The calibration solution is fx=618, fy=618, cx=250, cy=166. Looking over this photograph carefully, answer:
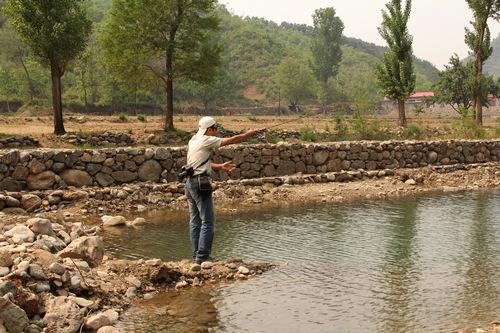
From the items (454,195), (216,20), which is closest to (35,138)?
(216,20)

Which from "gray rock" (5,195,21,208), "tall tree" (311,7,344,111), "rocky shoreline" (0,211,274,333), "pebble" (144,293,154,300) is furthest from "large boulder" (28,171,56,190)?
"tall tree" (311,7,344,111)

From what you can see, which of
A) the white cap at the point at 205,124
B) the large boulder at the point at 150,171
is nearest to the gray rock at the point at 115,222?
the large boulder at the point at 150,171

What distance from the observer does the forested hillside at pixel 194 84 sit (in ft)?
194

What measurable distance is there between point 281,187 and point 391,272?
7811mm

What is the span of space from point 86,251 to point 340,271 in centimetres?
354

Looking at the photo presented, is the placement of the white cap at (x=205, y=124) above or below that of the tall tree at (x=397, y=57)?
below

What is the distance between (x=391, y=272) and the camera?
8.79m

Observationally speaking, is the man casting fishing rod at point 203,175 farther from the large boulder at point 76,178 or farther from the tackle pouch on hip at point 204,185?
the large boulder at point 76,178

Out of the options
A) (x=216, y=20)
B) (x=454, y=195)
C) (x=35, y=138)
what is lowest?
(x=454, y=195)

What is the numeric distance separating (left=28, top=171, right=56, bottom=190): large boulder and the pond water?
8.56 feet

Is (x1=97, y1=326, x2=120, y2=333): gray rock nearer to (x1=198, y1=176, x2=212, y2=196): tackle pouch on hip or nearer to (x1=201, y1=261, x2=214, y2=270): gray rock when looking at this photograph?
(x1=201, y1=261, x2=214, y2=270): gray rock

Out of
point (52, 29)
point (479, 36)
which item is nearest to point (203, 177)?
point (52, 29)

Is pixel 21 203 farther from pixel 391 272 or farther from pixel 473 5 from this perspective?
pixel 473 5

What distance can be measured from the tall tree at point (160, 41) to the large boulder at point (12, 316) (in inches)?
912
